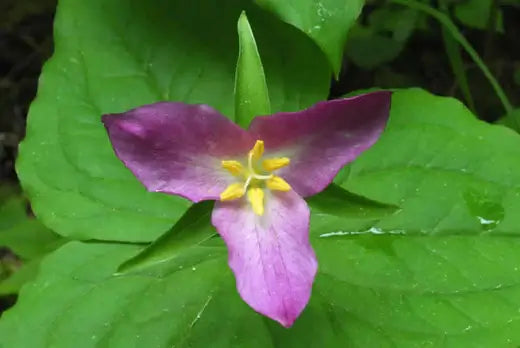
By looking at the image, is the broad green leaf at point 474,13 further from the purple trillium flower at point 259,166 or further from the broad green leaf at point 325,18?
the purple trillium flower at point 259,166

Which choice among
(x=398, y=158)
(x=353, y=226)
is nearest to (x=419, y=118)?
(x=398, y=158)

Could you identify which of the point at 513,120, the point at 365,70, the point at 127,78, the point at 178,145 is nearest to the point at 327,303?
Result: the point at 178,145

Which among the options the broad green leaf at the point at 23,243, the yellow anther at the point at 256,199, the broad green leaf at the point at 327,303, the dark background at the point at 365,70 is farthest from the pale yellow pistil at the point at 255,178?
the dark background at the point at 365,70

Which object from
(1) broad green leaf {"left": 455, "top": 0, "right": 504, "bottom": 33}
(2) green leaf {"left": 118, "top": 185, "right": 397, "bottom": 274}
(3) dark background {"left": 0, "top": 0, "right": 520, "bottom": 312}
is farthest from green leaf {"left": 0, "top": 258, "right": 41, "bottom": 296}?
(1) broad green leaf {"left": 455, "top": 0, "right": 504, "bottom": 33}

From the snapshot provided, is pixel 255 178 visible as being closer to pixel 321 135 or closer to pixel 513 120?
pixel 321 135

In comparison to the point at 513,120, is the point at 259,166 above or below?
above

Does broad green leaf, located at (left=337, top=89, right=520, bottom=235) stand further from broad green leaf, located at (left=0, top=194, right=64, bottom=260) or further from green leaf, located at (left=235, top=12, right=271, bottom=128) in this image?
broad green leaf, located at (left=0, top=194, right=64, bottom=260)
